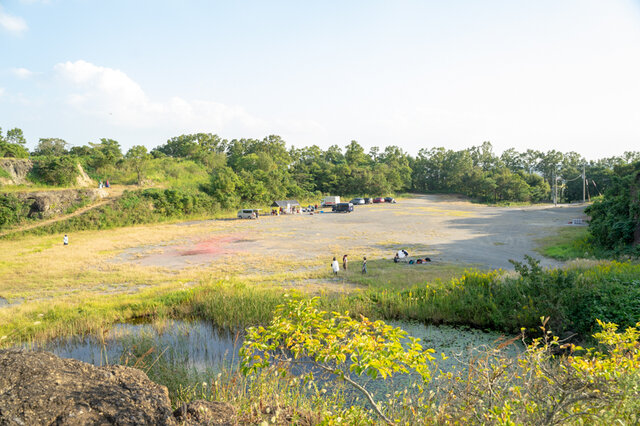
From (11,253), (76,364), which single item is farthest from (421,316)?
(11,253)

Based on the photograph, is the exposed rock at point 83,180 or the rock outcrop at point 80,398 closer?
the rock outcrop at point 80,398

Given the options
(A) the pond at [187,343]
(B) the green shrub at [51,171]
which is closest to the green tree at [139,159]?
(B) the green shrub at [51,171]

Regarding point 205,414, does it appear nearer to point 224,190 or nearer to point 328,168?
point 224,190

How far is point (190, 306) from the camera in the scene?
40.6 feet

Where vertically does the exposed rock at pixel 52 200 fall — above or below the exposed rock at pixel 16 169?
below

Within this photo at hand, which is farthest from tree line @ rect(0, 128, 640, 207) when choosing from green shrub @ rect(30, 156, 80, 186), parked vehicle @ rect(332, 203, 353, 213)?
parked vehicle @ rect(332, 203, 353, 213)

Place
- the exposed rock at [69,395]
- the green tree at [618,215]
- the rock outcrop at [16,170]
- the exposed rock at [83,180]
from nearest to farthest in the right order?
the exposed rock at [69,395], the green tree at [618,215], the rock outcrop at [16,170], the exposed rock at [83,180]

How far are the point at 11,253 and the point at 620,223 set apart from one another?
37.6 m

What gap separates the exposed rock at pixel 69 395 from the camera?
3248mm

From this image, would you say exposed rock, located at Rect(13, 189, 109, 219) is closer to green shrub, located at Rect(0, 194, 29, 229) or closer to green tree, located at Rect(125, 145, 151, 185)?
green shrub, located at Rect(0, 194, 29, 229)

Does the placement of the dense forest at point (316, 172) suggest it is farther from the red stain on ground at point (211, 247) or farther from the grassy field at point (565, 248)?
the red stain on ground at point (211, 247)

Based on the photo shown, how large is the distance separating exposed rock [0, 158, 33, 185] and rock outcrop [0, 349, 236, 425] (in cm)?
4625

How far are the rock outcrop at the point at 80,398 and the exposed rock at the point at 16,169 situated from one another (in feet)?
152

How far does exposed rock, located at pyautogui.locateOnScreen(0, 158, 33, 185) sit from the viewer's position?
38.6 meters
